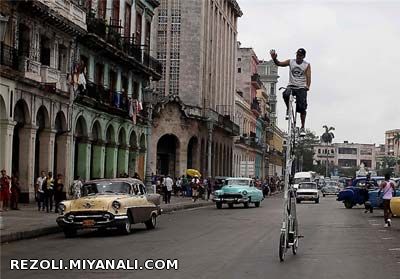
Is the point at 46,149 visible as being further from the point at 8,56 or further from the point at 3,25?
the point at 3,25

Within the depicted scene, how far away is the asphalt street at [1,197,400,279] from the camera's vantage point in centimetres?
1322

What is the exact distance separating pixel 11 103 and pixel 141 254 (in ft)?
60.3

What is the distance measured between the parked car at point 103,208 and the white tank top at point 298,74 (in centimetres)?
870

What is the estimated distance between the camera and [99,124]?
46781mm

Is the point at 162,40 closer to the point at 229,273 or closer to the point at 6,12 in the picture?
the point at 6,12

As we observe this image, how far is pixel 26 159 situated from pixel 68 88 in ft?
18.1

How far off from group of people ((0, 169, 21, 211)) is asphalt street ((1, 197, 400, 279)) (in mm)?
6788

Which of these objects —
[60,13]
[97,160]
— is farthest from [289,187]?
[97,160]

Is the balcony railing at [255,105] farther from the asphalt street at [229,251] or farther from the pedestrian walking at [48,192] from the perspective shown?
the asphalt street at [229,251]

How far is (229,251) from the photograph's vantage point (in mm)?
16922

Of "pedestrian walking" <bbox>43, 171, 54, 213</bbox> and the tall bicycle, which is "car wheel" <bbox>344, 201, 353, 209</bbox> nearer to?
"pedestrian walking" <bbox>43, 171, 54, 213</bbox>

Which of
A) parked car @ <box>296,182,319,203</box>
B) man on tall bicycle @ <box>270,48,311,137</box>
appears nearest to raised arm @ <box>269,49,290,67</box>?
man on tall bicycle @ <box>270,48,311,137</box>

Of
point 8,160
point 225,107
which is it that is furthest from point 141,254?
point 225,107

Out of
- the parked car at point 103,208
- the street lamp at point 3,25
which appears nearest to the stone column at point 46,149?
the street lamp at point 3,25
